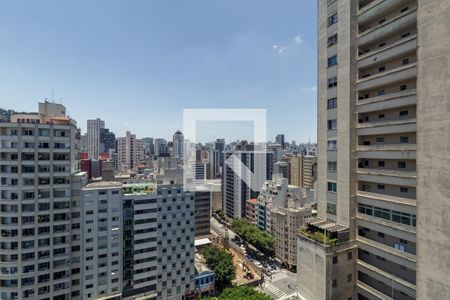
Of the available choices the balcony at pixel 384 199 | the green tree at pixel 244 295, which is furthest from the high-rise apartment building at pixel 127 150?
the balcony at pixel 384 199

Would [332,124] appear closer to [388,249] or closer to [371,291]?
[388,249]

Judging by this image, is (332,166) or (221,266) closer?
(332,166)

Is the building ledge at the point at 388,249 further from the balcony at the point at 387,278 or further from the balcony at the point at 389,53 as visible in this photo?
the balcony at the point at 389,53

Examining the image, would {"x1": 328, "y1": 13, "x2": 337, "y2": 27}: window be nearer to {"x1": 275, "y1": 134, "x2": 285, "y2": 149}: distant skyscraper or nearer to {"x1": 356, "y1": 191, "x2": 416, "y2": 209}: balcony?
{"x1": 356, "y1": 191, "x2": 416, "y2": 209}: balcony

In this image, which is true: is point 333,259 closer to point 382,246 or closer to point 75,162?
point 382,246

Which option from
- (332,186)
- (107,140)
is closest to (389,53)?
(332,186)

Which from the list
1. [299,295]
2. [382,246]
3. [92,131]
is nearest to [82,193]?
[299,295]
